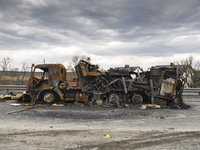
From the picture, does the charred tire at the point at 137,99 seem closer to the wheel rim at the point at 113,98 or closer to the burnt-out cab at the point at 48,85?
the wheel rim at the point at 113,98

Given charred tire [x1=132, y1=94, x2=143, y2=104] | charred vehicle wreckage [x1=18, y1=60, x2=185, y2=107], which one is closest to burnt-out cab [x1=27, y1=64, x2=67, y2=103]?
charred vehicle wreckage [x1=18, y1=60, x2=185, y2=107]

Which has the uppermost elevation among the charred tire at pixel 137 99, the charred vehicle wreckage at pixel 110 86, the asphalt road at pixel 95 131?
the charred vehicle wreckage at pixel 110 86

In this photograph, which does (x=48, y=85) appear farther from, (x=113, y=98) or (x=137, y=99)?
(x=137, y=99)

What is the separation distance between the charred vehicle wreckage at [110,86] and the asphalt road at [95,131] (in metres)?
2.73

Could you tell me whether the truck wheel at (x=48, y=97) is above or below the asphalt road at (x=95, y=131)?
Answer: above

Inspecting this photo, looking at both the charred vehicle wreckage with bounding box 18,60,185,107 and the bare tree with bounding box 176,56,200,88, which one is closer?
the charred vehicle wreckage with bounding box 18,60,185,107

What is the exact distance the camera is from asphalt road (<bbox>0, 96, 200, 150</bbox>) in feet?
13.6

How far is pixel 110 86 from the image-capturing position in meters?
10.3

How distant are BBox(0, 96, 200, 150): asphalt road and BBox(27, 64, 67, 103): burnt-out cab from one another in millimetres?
2853

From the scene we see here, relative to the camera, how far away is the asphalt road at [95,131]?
415cm

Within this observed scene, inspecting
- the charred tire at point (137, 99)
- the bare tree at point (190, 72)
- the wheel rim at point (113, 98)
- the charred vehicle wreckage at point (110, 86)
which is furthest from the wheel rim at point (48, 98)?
the bare tree at point (190, 72)

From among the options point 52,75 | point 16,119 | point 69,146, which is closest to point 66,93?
point 52,75

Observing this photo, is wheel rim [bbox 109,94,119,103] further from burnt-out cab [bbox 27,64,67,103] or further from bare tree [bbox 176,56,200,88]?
bare tree [bbox 176,56,200,88]

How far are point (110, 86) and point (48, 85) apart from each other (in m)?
3.70
